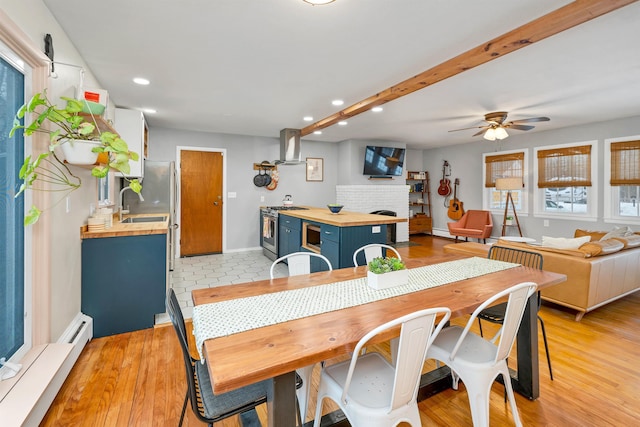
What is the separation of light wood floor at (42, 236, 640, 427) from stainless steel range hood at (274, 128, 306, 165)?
3.54 meters

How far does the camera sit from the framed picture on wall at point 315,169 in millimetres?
6691

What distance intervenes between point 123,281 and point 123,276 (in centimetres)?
4

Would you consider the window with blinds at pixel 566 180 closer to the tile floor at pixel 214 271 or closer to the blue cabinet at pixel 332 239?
the blue cabinet at pixel 332 239

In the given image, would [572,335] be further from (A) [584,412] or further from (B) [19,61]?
(B) [19,61]

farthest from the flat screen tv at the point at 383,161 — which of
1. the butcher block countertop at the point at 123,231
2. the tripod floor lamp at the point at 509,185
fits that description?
the butcher block countertop at the point at 123,231

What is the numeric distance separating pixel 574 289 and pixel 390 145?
4654mm

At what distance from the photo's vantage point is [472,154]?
713cm

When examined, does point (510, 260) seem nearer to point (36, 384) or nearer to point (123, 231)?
point (36, 384)

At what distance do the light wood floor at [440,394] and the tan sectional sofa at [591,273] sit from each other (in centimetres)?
32

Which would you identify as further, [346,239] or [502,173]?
[502,173]

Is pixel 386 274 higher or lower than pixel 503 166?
lower

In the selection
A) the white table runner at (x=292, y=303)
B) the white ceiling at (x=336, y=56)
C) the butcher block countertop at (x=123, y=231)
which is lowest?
the white table runner at (x=292, y=303)

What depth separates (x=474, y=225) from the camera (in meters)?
6.75

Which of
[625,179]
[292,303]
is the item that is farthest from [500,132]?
[292,303]
